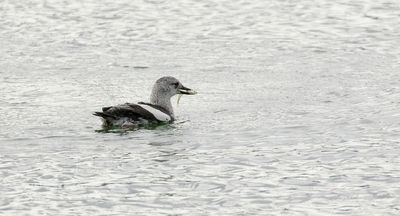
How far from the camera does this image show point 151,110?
19.2 metres

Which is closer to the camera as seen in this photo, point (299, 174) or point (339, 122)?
point (299, 174)

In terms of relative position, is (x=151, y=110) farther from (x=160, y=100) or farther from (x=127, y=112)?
(x=160, y=100)

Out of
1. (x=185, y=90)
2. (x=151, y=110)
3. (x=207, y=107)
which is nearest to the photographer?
(x=151, y=110)

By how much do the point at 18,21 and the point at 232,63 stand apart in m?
6.38

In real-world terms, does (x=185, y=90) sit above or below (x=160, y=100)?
above

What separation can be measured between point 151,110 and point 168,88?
3.75ft

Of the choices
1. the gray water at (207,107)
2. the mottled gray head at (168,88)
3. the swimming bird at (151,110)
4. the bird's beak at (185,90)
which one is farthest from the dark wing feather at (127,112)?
the bird's beak at (185,90)

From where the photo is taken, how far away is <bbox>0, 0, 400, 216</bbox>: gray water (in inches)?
563

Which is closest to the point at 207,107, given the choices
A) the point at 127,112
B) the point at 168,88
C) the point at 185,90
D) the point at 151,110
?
the point at 185,90

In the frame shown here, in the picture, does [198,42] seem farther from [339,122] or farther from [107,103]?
[339,122]

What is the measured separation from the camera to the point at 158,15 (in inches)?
1115

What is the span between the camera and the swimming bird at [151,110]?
1856 centimetres

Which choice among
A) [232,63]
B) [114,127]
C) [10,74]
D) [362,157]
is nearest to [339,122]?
[362,157]

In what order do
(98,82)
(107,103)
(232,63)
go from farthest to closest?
(232,63) < (98,82) < (107,103)
